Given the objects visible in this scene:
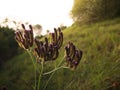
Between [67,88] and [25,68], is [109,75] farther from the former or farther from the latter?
[25,68]

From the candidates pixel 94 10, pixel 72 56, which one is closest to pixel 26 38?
pixel 72 56

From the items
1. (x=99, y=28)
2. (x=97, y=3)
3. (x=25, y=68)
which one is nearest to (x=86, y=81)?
(x=25, y=68)

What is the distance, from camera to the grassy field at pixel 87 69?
7.52 m

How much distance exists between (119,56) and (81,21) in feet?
22.1

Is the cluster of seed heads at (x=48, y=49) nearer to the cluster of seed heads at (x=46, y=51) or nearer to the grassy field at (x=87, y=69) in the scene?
the cluster of seed heads at (x=46, y=51)

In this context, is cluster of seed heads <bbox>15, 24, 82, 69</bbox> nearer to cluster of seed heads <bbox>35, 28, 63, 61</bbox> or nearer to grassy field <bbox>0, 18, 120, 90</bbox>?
cluster of seed heads <bbox>35, 28, 63, 61</bbox>

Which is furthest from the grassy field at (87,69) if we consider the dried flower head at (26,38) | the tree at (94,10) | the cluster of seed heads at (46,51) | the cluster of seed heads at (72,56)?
the dried flower head at (26,38)

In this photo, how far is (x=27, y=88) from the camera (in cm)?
866

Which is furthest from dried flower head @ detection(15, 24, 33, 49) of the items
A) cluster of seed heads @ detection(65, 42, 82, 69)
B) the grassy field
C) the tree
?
the tree

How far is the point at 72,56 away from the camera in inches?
156

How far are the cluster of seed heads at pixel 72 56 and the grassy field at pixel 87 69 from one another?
3275 millimetres

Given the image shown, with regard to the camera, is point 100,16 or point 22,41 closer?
point 22,41

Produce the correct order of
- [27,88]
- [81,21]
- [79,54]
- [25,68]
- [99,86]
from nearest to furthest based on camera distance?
[79,54] → [99,86] → [27,88] → [25,68] → [81,21]

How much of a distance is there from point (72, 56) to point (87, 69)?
4.74 metres
